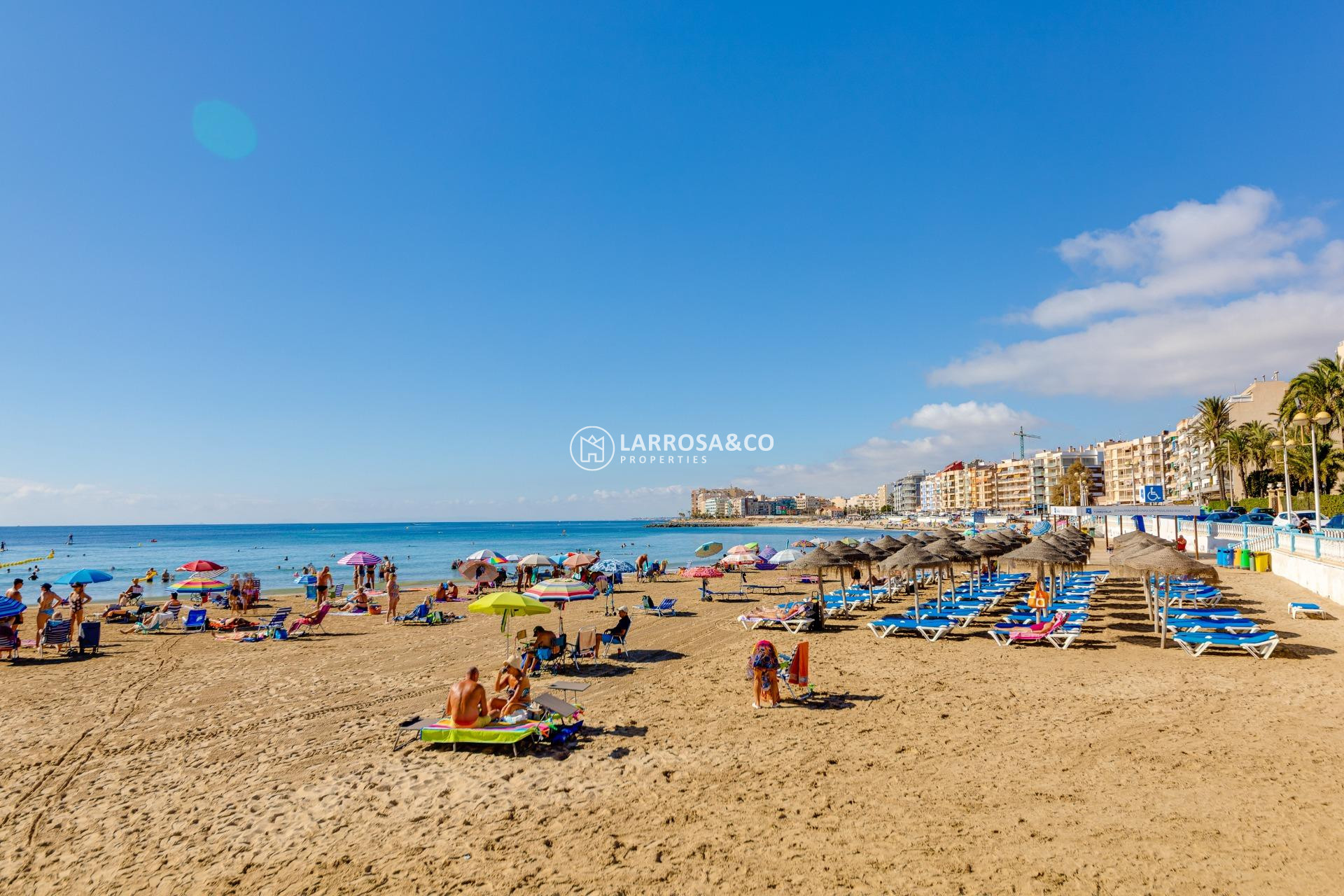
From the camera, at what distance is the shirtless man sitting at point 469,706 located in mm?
8648

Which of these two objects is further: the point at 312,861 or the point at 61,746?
the point at 61,746

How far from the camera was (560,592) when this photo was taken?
14.5m

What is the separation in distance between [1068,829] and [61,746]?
39.4ft

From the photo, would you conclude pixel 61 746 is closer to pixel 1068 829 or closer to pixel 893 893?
pixel 893 893

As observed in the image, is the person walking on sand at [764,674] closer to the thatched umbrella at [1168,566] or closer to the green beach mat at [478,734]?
the green beach mat at [478,734]

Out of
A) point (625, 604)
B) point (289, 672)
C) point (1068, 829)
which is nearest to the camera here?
point (1068, 829)

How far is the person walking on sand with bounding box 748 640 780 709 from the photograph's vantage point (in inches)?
401

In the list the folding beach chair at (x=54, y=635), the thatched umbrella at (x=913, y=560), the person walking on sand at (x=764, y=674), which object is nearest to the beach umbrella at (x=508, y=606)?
the person walking on sand at (x=764, y=674)

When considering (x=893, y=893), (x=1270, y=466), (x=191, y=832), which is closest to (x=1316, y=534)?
(x=893, y=893)

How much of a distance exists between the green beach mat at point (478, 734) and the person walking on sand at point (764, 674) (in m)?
3.34

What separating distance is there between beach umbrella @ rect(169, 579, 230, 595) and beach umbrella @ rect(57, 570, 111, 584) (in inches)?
186

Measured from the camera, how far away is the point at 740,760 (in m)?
8.14

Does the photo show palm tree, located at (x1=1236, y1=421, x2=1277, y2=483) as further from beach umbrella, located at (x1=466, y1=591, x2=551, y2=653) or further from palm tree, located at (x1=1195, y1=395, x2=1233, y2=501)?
beach umbrella, located at (x1=466, y1=591, x2=551, y2=653)

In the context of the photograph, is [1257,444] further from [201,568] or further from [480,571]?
[201,568]
